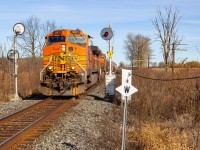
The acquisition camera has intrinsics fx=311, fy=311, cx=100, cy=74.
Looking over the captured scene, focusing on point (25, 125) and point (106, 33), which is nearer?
point (25, 125)

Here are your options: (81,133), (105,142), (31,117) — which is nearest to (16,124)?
(31,117)

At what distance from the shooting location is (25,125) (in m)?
9.77

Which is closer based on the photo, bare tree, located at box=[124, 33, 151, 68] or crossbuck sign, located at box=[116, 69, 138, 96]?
crossbuck sign, located at box=[116, 69, 138, 96]

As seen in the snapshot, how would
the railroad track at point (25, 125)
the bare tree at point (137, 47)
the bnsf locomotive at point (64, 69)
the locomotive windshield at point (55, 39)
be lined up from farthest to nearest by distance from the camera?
the bare tree at point (137, 47), the locomotive windshield at point (55, 39), the bnsf locomotive at point (64, 69), the railroad track at point (25, 125)

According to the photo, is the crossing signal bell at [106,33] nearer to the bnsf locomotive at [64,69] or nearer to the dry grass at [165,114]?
the bnsf locomotive at [64,69]

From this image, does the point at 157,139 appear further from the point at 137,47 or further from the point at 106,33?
the point at 137,47

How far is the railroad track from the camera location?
751 centimetres

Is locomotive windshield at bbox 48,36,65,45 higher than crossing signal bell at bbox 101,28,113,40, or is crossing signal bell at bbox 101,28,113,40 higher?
crossing signal bell at bbox 101,28,113,40

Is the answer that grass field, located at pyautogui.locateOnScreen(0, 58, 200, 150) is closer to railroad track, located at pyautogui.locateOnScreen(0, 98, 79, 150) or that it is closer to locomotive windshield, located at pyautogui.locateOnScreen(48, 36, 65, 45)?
railroad track, located at pyautogui.locateOnScreen(0, 98, 79, 150)

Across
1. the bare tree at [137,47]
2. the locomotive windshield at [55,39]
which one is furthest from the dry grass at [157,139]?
the bare tree at [137,47]

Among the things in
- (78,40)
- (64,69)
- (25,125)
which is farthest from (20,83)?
(25,125)

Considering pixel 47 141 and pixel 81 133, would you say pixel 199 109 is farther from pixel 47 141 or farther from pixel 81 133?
pixel 47 141

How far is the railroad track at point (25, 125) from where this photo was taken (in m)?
7.51

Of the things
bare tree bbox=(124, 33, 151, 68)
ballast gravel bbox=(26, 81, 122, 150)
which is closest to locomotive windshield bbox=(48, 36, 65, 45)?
ballast gravel bbox=(26, 81, 122, 150)
